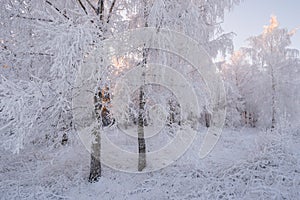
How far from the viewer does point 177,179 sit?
15.9ft

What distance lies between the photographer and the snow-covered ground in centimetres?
409

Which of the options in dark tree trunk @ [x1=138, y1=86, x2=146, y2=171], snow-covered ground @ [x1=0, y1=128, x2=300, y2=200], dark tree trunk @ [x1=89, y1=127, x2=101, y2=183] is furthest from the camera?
dark tree trunk @ [x1=138, y1=86, x2=146, y2=171]

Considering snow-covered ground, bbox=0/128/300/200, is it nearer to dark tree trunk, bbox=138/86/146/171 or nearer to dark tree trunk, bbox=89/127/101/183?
dark tree trunk, bbox=89/127/101/183

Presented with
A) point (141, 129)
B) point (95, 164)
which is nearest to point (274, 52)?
point (141, 129)

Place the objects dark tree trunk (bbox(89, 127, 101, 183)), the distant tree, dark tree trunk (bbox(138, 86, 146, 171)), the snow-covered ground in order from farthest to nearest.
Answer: the distant tree < dark tree trunk (bbox(138, 86, 146, 171)) < dark tree trunk (bbox(89, 127, 101, 183)) < the snow-covered ground

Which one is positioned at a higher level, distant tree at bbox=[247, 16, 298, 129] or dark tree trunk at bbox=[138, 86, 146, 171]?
distant tree at bbox=[247, 16, 298, 129]

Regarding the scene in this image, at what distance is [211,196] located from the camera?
13.0 feet

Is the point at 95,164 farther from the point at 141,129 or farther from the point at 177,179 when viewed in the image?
the point at 177,179

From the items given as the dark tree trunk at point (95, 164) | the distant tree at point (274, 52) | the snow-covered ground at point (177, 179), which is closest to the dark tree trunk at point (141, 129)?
the snow-covered ground at point (177, 179)

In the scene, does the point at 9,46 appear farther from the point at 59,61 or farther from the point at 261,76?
the point at 261,76

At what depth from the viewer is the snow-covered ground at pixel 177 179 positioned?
161 inches

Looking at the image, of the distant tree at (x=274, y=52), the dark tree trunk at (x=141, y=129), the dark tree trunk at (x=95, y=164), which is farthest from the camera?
the distant tree at (x=274, y=52)

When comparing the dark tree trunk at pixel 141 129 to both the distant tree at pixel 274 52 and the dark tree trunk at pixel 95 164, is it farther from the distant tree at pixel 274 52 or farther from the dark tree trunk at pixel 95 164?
the distant tree at pixel 274 52

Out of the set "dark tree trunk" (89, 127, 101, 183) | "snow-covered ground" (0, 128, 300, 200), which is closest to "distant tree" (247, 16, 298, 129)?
"snow-covered ground" (0, 128, 300, 200)
